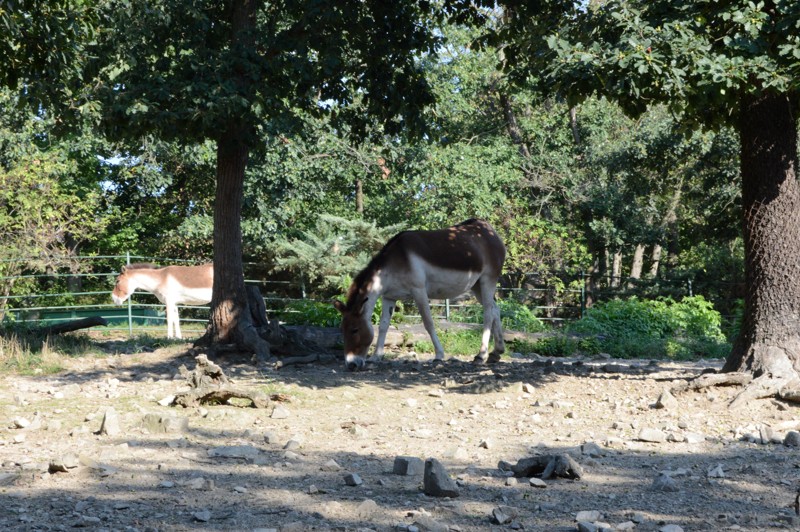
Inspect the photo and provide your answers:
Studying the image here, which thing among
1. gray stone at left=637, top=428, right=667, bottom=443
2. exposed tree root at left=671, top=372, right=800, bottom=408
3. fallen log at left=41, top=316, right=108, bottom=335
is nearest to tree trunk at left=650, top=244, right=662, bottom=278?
fallen log at left=41, top=316, right=108, bottom=335

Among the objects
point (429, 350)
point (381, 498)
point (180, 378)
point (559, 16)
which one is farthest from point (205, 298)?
point (381, 498)

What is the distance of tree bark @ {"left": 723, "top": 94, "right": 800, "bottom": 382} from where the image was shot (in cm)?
800

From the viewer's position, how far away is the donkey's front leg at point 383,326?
38.5 feet

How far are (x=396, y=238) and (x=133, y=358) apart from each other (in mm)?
3923

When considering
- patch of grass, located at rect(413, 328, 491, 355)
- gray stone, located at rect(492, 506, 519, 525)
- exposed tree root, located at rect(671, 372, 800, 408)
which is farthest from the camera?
patch of grass, located at rect(413, 328, 491, 355)

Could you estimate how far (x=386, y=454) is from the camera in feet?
20.1

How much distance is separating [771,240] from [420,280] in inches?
197

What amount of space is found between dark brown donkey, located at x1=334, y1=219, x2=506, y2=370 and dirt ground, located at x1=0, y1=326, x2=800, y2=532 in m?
1.44

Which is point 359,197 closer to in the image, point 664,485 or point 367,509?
point 664,485

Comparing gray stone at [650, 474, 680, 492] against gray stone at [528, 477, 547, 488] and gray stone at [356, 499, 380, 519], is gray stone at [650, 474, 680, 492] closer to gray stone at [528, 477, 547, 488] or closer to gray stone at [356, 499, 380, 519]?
gray stone at [528, 477, 547, 488]

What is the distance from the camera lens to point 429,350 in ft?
45.5

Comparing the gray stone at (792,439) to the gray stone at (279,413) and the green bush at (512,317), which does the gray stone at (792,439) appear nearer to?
the gray stone at (279,413)

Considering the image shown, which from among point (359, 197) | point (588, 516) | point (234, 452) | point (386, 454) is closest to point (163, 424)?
point (234, 452)

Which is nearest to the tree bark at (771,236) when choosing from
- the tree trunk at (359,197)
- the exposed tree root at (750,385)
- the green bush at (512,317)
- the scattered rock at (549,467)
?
the exposed tree root at (750,385)
